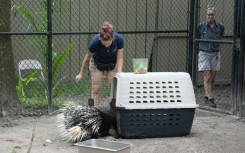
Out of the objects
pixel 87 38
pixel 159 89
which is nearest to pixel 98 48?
pixel 159 89

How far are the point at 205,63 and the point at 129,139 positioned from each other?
2.86 m

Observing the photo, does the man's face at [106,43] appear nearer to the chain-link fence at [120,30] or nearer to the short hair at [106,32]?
the short hair at [106,32]

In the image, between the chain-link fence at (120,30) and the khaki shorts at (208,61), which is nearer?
the khaki shorts at (208,61)

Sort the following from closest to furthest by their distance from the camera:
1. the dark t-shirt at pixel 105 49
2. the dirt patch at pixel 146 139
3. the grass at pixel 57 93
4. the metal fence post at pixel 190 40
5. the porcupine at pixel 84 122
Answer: the dirt patch at pixel 146 139 → the porcupine at pixel 84 122 → the dark t-shirt at pixel 105 49 → the grass at pixel 57 93 → the metal fence post at pixel 190 40

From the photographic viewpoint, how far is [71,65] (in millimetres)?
10336

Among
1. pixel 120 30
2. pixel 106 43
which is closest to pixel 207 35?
pixel 120 30

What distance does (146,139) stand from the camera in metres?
6.36

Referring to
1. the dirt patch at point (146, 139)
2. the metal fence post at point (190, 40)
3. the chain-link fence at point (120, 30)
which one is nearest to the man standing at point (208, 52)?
the metal fence post at point (190, 40)

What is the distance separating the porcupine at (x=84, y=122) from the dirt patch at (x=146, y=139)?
13 centimetres

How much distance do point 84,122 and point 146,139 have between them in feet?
2.67

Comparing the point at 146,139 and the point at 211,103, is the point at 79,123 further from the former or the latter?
the point at 211,103

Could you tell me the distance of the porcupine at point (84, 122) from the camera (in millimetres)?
6039

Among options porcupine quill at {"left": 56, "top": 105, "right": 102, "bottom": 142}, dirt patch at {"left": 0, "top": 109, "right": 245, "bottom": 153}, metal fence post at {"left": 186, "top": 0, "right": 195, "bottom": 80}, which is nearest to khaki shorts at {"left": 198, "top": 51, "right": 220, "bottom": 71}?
metal fence post at {"left": 186, "top": 0, "right": 195, "bottom": 80}

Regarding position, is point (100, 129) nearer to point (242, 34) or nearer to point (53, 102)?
point (53, 102)
